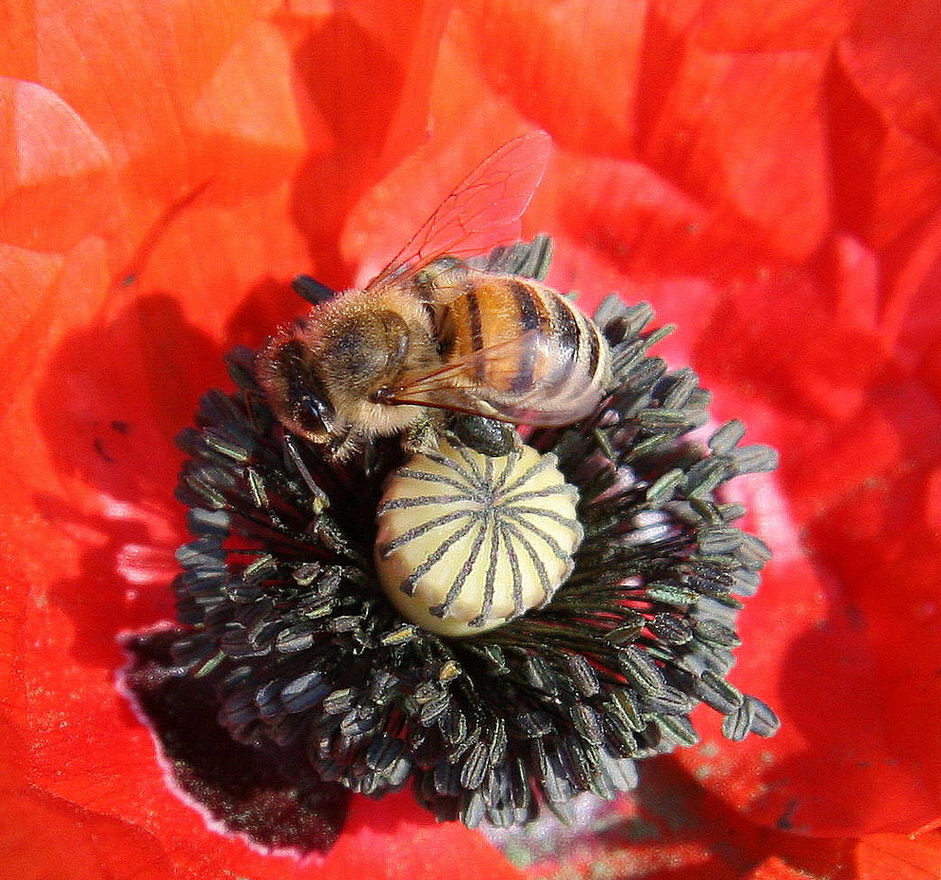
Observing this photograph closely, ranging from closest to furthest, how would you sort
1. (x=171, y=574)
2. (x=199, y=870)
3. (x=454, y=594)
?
Result: (x=199, y=870) < (x=454, y=594) < (x=171, y=574)

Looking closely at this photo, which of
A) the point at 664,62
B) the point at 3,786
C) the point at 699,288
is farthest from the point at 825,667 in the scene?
the point at 3,786

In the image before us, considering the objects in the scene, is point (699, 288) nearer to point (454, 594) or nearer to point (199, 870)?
point (454, 594)

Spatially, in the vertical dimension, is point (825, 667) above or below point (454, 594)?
above

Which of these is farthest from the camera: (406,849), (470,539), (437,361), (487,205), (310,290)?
(310,290)

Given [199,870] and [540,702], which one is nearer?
[199,870]

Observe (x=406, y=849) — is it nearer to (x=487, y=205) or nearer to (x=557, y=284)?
(x=487, y=205)

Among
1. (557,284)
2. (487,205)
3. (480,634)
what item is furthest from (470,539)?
(557,284)

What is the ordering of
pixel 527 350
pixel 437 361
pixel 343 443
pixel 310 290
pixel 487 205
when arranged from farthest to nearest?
pixel 310 290, pixel 487 205, pixel 343 443, pixel 437 361, pixel 527 350
